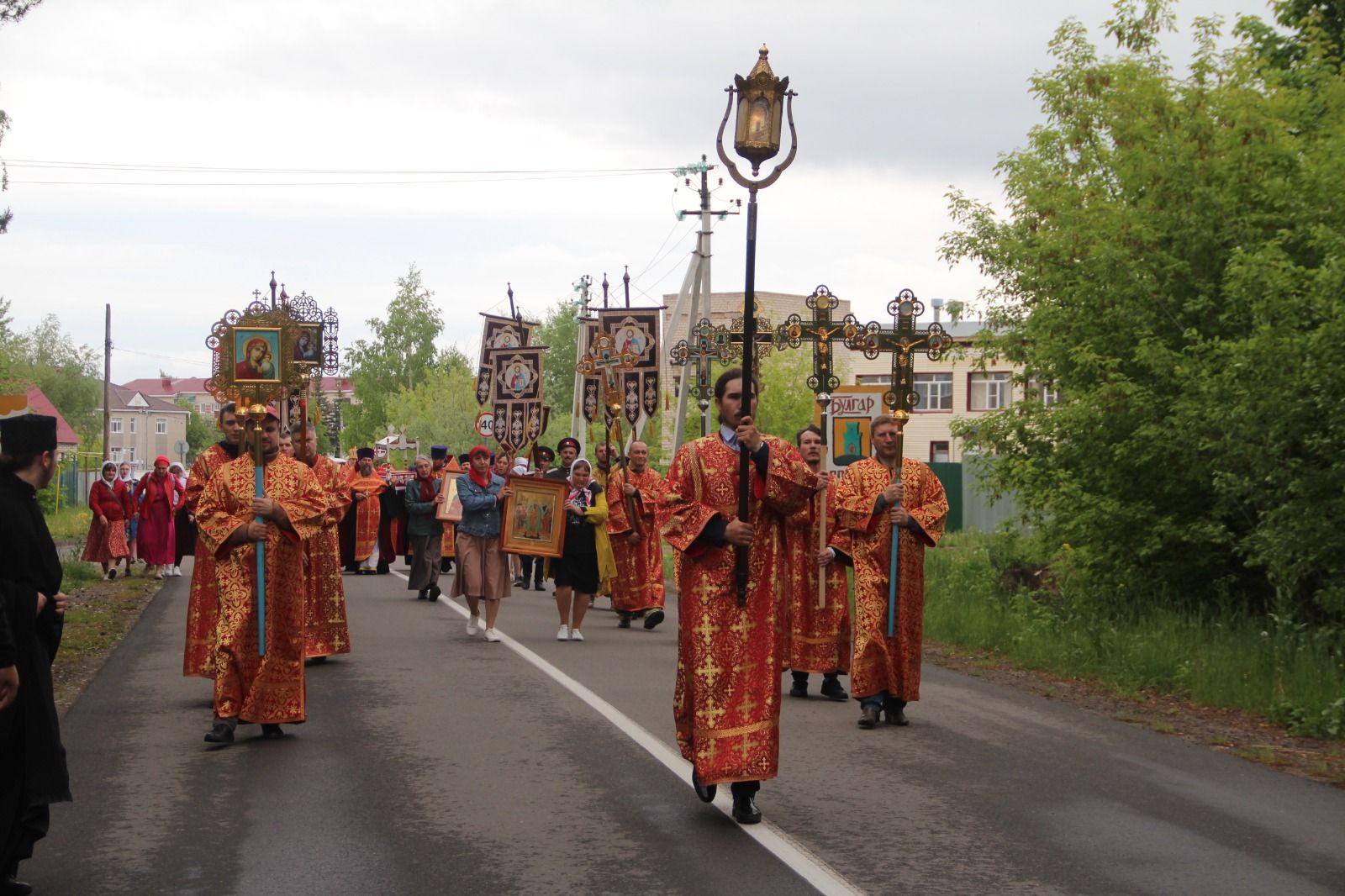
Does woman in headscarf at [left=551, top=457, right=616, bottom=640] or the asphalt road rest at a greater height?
woman in headscarf at [left=551, top=457, right=616, bottom=640]

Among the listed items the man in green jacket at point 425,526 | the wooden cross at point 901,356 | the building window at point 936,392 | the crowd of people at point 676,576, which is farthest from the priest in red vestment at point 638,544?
the building window at point 936,392

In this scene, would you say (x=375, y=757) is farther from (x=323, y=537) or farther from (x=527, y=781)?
(x=323, y=537)

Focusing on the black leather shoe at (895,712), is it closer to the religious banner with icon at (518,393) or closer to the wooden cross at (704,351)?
the wooden cross at (704,351)

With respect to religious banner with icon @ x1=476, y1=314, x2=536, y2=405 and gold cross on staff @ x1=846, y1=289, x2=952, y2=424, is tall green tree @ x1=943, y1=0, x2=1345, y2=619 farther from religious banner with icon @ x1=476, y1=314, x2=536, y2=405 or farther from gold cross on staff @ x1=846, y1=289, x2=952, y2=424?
religious banner with icon @ x1=476, y1=314, x2=536, y2=405

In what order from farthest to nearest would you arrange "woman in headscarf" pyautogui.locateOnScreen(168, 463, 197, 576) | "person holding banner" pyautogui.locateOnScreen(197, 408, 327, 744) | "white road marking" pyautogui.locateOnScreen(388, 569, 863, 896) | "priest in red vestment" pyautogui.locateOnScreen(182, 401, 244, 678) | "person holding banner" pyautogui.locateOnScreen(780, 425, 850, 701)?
"woman in headscarf" pyautogui.locateOnScreen(168, 463, 197, 576), "person holding banner" pyautogui.locateOnScreen(780, 425, 850, 701), "priest in red vestment" pyautogui.locateOnScreen(182, 401, 244, 678), "person holding banner" pyautogui.locateOnScreen(197, 408, 327, 744), "white road marking" pyautogui.locateOnScreen(388, 569, 863, 896)

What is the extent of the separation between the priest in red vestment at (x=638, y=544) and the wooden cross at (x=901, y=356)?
11.6 ft

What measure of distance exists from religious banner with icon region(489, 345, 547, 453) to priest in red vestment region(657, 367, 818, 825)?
27.4 m

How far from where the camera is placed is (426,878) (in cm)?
630

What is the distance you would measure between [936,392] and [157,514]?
178 ft

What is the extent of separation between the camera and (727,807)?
766 centimetres

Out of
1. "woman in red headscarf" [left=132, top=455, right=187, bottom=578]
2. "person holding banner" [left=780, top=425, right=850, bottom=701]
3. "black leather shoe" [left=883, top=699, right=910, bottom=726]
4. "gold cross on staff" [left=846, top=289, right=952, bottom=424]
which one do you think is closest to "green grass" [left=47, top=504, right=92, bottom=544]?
"woman in red headscarf" [left=132, top=455, right=187, bottom=578]

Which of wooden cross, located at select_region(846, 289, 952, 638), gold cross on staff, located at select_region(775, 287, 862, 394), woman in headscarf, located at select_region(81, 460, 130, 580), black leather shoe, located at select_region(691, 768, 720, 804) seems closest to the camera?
black leather shoe, located at select_region(691, 768, 720, 804)

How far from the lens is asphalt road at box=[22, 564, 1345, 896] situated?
6.36 m

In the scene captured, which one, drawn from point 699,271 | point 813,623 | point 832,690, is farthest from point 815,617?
point 699,271
